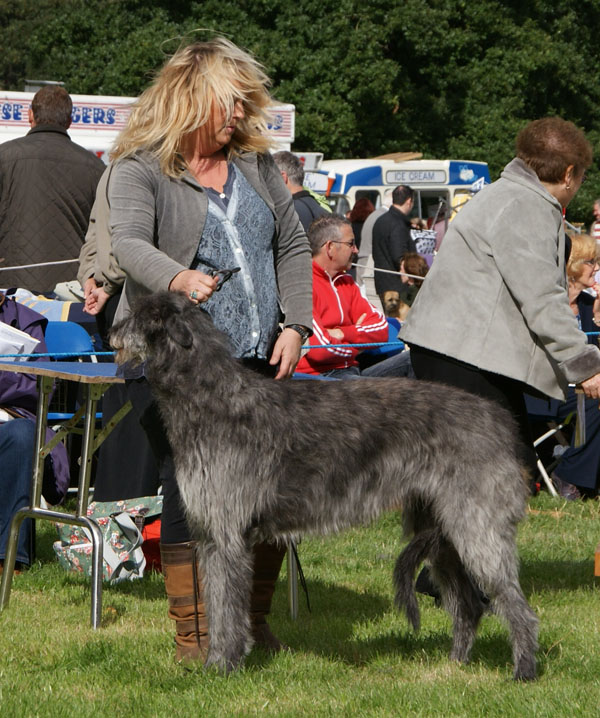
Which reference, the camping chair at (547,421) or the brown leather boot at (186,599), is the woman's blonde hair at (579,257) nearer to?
the camping chair at (547,421)

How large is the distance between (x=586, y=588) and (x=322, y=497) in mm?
2308

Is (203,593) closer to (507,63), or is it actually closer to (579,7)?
(507,63)

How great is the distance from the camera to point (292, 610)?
5.17m

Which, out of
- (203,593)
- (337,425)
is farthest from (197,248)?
(203,593)

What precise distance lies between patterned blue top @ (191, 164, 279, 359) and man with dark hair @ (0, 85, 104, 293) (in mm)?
4186

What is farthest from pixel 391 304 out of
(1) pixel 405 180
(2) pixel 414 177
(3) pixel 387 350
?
(2) pixel 414 177

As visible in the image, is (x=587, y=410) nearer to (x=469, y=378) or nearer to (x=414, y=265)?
(x=469, y=378)

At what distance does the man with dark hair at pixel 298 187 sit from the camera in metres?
9.52

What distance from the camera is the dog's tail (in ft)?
14.0

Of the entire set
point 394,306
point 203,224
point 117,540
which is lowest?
point 117,540

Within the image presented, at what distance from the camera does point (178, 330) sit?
3729mm

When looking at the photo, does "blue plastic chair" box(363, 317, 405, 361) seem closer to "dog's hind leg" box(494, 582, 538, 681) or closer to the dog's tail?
the dog's tail

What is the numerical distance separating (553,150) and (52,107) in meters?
4.32

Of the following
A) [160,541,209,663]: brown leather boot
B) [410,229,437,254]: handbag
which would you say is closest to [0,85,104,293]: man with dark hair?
[160,541,209,663]: brown leather boot
